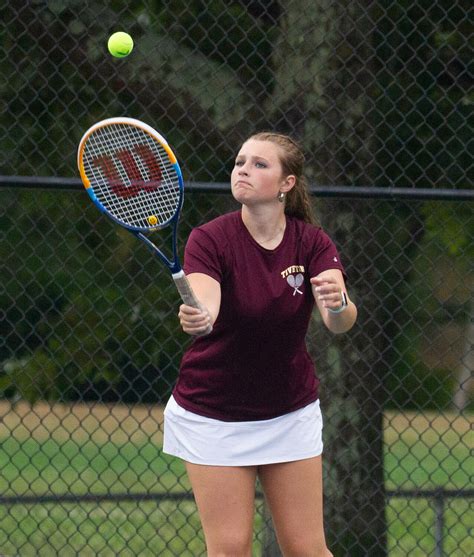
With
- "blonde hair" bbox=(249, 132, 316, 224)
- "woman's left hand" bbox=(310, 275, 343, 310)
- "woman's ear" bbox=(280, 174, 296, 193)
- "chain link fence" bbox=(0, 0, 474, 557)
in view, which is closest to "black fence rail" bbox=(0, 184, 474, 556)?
"chain link fence" bbox=(0, 0, 474, 557)

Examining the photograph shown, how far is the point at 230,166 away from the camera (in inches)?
219

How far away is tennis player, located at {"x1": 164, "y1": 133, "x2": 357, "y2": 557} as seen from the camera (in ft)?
11.8

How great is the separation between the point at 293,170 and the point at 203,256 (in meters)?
0.40

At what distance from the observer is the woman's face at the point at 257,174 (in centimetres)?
362

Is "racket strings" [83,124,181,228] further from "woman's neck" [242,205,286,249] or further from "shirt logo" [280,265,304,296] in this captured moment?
"shirt logo" [280,265,304,296]

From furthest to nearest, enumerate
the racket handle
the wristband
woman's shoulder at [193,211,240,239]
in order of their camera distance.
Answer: woman's shoulder at [193,211,240,239], the wristband, the racket handle

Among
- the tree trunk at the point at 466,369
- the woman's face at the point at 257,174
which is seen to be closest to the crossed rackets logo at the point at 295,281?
the woman's face at the point at 257,174

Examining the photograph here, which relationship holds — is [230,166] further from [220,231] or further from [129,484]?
[129,484]

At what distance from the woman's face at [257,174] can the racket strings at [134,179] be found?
19cm

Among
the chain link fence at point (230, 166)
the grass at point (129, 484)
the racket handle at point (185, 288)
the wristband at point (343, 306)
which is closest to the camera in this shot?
the racket handle at point (185, 288)

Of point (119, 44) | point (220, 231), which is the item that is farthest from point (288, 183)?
point (119, 44)

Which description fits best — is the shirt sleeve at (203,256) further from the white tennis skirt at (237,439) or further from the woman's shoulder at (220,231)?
the white tennis skirt at (237,439)

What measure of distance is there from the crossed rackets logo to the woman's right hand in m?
0.42

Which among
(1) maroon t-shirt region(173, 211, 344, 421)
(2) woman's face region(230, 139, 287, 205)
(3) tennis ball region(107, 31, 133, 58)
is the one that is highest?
(3) tennis ball region(107, 31, 133, 58)
